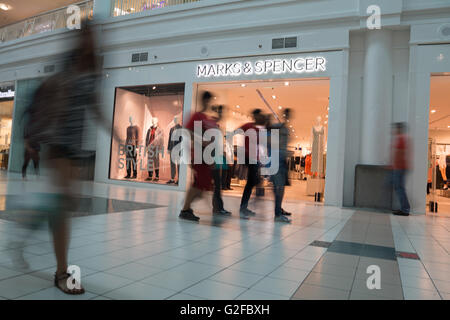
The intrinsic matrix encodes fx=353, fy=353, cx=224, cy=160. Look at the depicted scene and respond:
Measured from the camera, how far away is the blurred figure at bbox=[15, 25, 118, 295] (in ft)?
6.35

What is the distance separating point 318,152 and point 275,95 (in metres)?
2.13

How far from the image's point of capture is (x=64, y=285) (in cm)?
198

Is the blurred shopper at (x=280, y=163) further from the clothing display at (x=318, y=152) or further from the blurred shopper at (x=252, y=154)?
the clothing display at (x=318, y=152)

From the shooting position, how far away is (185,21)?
944cm

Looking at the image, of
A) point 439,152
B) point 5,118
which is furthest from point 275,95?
point 5,118

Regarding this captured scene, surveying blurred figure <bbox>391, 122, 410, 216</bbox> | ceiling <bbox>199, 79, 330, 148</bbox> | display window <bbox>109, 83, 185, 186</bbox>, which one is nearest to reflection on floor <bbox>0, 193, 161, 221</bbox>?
display window <bbox>109, 83, 185, 186</bbox>

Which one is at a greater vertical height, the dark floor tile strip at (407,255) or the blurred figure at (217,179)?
the blurred figure at (217,179)

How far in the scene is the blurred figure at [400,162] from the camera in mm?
6527

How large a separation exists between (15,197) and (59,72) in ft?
15.5

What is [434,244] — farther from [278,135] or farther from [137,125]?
[137,125]

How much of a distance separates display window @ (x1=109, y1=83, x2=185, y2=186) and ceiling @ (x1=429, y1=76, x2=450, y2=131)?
20.1 ft

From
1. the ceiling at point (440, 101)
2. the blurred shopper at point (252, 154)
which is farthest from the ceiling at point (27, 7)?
the ceiling at point (440, 101)

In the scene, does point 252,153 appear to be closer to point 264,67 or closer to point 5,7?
point 264,67

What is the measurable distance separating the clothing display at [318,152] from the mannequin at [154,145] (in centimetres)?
425
